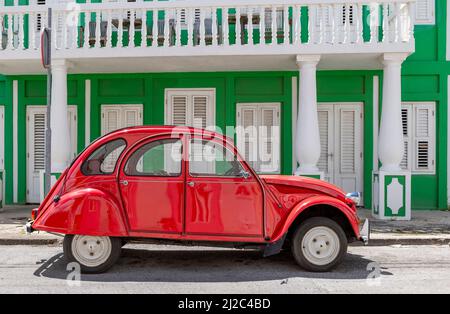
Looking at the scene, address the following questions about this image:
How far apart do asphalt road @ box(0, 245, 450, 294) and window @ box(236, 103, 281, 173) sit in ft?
16.2

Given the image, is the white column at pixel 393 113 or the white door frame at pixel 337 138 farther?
the white door frame at pixel 337 138

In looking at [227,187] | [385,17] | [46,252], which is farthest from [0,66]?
[385,17]

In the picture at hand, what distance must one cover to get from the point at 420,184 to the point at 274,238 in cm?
753

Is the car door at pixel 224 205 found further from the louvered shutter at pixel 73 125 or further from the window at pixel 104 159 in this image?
the louvered shutter at pixel 73 125

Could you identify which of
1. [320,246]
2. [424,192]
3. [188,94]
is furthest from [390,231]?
[188,94]

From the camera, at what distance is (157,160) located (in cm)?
606

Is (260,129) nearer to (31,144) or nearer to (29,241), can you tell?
(31,144)

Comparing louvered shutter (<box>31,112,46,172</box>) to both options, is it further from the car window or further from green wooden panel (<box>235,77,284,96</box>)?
the car window

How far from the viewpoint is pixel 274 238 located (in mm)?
5922

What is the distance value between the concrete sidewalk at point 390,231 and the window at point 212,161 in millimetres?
3498

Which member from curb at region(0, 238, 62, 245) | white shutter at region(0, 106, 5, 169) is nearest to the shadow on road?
curb at region(0, 238, 62, 245)

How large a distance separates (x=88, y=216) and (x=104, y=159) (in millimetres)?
758

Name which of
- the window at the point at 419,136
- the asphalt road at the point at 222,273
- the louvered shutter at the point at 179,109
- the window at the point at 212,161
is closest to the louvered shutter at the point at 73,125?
the louvered shutter at the point at 179,109

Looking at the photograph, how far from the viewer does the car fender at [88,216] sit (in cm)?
584
